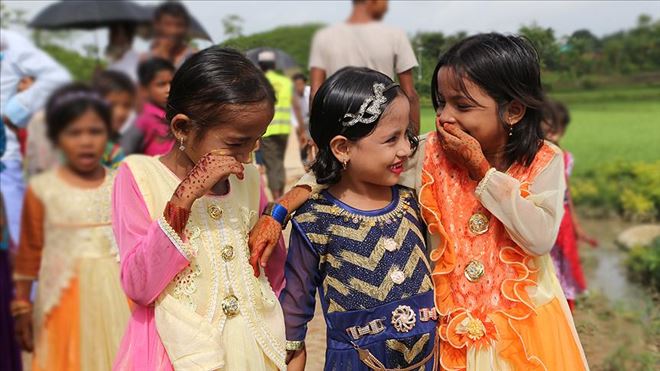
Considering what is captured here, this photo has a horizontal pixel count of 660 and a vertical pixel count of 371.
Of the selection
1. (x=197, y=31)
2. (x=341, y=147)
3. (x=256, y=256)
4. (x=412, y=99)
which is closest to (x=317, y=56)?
(x=412, y=99)

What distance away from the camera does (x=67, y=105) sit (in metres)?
1.52

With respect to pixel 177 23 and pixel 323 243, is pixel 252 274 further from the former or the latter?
pixel 177 23

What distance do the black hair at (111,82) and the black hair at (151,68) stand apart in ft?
0.25

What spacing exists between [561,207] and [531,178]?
0.39 ft

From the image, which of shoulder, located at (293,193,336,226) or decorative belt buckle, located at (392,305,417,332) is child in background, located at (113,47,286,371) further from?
decorative belt buckle, located at (392,305,417,332)

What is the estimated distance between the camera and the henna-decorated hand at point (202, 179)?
1.64 meters

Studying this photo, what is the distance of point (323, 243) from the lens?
76.4 inches

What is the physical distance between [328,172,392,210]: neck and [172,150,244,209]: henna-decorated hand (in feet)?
1.47

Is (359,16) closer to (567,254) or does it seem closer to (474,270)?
(474,270)

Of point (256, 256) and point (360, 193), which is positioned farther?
point (360, 193)

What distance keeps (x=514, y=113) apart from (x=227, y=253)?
917 mm

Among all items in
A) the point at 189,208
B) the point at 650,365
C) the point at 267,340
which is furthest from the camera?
the point at 650,365

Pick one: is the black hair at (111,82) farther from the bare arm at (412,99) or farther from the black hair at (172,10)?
the bare arm at (412,99)

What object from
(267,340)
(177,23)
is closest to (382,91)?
(177,23)
